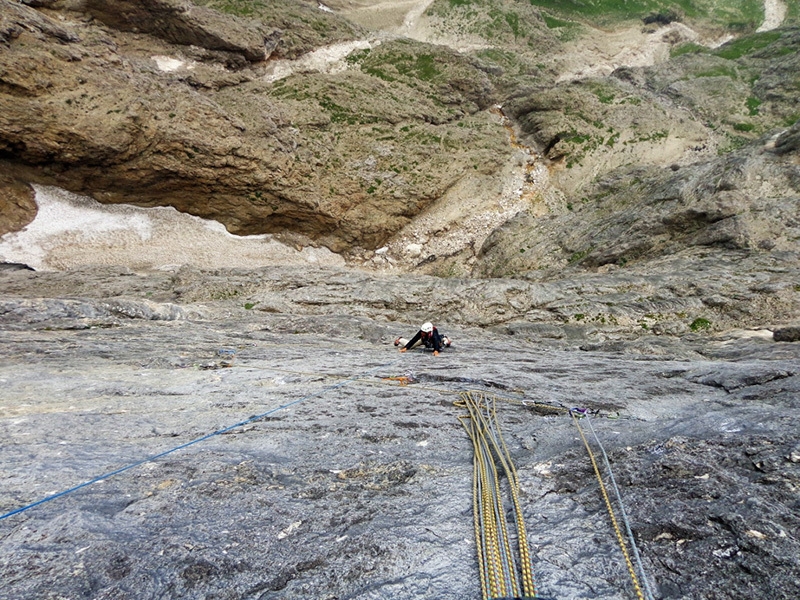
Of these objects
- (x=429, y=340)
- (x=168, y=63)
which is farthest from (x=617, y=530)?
(x=168, y=63)

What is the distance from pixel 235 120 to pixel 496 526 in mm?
33152

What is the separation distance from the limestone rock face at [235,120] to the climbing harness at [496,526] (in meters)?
28.9

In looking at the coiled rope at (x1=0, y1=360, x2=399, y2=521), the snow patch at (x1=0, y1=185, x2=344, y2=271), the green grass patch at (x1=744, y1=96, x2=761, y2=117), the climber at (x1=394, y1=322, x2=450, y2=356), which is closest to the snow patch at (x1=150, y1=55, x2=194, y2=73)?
the snow patch at (x1=0, y1=185, x2=344, y2=271)

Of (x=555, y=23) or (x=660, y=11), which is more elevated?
(x=660, y=11)

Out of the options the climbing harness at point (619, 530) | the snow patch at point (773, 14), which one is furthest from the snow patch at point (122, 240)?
the snow patch at point (773, 14)

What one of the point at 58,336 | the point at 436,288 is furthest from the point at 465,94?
the point at 58,336

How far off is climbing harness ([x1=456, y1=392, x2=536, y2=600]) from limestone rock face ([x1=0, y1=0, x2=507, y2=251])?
95.0 feet

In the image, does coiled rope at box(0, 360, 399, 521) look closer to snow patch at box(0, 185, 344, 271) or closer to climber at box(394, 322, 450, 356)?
climber at box(394, 322, 450, 356)

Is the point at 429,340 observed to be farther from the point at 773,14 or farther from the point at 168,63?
the point at 773,14

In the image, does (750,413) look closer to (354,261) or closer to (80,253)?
(354,261)

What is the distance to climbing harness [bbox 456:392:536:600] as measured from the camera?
12.4ft

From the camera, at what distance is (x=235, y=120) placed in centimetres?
2995

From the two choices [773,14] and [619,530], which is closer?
[619,530]

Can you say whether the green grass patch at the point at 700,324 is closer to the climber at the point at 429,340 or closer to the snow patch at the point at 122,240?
the climber at the point at 429,340
